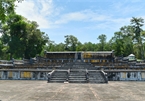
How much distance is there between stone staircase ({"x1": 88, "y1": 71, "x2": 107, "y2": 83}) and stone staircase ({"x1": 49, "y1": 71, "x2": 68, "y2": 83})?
3093 millimetres

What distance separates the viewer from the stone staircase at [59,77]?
2039cm

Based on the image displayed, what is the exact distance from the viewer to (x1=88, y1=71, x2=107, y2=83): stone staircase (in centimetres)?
2016

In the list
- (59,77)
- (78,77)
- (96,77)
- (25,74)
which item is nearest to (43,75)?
(25,74)

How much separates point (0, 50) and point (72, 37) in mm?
33829

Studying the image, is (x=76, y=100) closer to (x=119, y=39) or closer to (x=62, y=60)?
(x=62, y=60)

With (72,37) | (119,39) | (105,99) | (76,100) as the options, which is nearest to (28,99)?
(76,100)

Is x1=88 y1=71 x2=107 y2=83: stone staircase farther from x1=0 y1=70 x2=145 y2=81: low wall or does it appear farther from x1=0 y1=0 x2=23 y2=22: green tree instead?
x1=0 y1=0 x2=23 y2=22: green tree

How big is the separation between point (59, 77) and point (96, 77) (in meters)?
4.70

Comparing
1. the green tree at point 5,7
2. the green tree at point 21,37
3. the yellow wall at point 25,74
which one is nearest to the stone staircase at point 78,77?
the yellow wall at point 25,74

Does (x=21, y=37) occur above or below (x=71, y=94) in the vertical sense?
above

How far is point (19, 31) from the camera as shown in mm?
46250

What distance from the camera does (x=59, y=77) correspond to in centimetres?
2122

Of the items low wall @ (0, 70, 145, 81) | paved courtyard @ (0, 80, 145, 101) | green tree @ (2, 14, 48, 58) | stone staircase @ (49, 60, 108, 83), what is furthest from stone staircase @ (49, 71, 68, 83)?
green tree @ (2, 14, 48, 58)

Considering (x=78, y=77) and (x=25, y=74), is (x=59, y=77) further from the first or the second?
(x=25, y=74)
